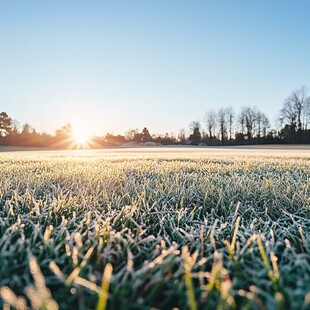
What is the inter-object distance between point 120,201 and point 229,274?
3.23ft

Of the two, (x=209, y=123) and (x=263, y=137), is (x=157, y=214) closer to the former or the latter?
(x=263, y=137)

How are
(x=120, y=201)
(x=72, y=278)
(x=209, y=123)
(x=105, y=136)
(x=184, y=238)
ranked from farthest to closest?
1. (x=105, y=136)
2. (x=209, y=123)
3. (x=120, y=201)
4. (x=184, y=238)
5. (x=72, y=278)

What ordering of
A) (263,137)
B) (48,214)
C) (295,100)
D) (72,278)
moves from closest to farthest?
(72,278) < (48,214) < (295,100) < (263,137)

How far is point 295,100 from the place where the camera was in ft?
139

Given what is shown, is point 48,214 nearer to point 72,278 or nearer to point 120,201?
point 120,201

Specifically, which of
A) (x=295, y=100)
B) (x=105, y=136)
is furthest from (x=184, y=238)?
(x=105, y=136)

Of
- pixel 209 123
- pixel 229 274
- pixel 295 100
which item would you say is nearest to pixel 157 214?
pixel 229 274

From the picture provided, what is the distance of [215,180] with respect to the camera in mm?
2352

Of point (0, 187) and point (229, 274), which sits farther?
point (0, 187)

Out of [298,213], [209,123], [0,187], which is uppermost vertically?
[209,123]

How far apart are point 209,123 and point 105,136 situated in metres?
24.9

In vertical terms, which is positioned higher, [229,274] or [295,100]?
[295,100]

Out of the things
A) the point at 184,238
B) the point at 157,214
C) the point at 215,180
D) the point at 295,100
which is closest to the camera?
the point at 184,238

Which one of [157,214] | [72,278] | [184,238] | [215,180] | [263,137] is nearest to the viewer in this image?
[72,278]
